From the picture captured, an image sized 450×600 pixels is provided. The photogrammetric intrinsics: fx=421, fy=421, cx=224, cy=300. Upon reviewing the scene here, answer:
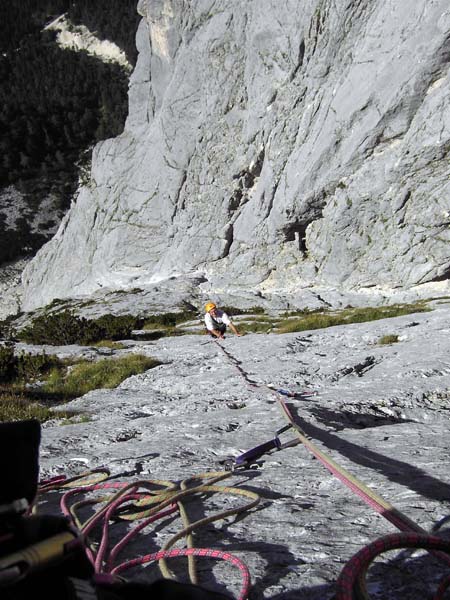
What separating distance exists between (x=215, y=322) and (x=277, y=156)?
35.9 m

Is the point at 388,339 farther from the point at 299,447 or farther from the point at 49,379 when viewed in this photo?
the point at 49,379

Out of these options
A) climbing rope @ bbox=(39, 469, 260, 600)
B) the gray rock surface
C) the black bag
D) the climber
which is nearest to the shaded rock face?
the climber

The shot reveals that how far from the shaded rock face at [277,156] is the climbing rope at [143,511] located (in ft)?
120

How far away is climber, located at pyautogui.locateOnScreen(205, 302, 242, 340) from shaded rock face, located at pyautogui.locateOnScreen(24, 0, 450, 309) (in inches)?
1000

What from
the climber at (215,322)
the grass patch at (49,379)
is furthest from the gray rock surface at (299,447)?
the climber at (215,322)

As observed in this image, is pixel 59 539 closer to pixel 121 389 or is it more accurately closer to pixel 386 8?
A: pixel 121 389

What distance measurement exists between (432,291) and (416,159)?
1132cm

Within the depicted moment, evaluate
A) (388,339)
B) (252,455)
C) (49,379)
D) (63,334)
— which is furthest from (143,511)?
(63,334)

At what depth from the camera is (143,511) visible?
11.3 feet

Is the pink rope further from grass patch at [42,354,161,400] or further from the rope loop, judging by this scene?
grass patch at [42,354,161,400]

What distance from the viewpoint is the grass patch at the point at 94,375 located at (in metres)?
10.1

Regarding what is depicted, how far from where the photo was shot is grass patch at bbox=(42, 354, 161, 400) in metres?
10.1

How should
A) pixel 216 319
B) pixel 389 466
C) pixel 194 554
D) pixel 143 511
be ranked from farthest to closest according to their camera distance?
pixel 216 319, pixel 389 466, pixel 143 511, pixel 194 554

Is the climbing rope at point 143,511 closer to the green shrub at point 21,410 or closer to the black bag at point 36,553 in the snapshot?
the black bag at point 36,553
